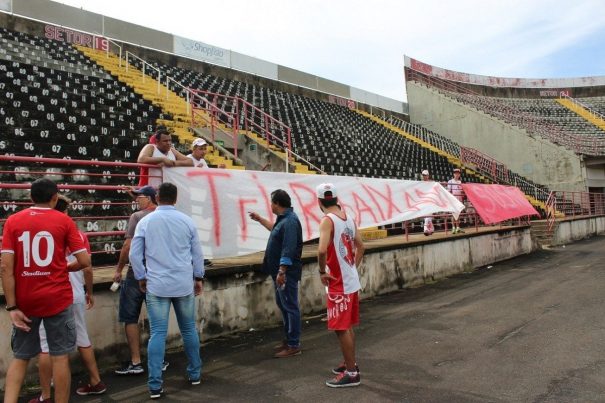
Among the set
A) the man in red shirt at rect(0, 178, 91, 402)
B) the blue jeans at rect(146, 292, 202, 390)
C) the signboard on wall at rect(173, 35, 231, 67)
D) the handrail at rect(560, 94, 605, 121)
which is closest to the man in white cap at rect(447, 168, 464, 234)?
the blue jeans at rect(146, 292, 202, 390)

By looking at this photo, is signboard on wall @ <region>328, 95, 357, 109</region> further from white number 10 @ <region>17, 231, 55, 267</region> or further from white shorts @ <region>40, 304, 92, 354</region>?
white number 10 @ <region>17, 231, 55, 267</region>

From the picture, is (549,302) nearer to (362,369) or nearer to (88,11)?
(362,369)

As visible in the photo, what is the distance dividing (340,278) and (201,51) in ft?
82.2

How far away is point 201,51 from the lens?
2664cm

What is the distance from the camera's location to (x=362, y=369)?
440cm

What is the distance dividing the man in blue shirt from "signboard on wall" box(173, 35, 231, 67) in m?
22.7

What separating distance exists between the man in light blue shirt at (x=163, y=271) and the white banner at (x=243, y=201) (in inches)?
67.1

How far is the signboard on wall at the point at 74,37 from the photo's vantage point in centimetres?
1998

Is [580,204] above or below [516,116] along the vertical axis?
below

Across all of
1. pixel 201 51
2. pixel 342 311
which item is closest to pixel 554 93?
pixel 201 51

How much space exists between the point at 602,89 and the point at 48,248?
1904 inches

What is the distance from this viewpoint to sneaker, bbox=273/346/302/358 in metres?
4.87

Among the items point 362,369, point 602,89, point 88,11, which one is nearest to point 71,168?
point 362,369

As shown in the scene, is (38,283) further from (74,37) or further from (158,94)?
(74,37)
